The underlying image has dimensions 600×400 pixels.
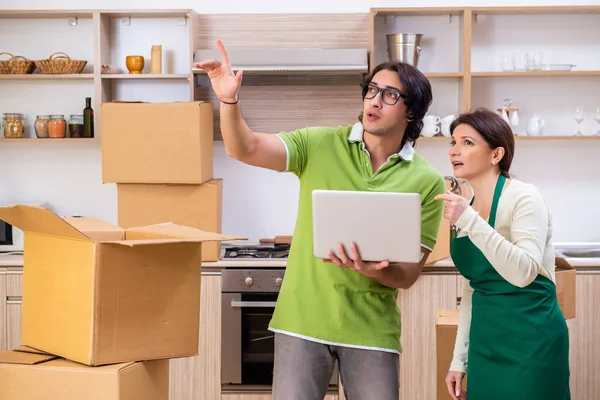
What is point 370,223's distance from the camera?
1.93m

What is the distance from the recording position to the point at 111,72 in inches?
165

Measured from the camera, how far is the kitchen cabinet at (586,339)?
12.3 ft

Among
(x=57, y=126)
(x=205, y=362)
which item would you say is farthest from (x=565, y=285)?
(x=57, y=126)

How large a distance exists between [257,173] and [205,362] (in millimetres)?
1084

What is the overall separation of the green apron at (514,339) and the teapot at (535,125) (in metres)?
2.12

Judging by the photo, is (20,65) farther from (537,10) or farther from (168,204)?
(537,10)

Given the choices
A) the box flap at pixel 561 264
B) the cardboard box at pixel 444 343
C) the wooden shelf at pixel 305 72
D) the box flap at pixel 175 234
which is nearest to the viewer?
the box flap at pixel 175 234

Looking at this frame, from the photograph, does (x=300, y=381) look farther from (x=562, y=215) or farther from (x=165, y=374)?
(x=562, y=215)

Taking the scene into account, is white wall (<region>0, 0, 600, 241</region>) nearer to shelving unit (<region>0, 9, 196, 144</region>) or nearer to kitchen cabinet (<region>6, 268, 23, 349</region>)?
shelving unit (<region>0, 9, 196, 144</region>)

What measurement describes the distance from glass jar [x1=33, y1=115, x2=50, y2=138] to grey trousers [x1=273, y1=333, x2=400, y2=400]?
2470 millimetres

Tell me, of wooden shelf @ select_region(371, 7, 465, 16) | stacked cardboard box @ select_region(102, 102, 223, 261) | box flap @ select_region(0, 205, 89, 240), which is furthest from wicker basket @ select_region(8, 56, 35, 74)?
box flap @ select_region(0, 205, 89, 240)

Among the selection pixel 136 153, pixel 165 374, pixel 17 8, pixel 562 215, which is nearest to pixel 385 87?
pixel 165 374

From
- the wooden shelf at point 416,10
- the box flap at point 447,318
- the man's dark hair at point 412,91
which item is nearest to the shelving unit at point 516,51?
the wooden shelf at point 416,10

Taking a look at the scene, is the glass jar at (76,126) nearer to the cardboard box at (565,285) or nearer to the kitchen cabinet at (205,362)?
the kitchen cabinet at (205,362)
